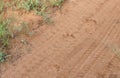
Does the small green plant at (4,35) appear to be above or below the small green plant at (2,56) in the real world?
above

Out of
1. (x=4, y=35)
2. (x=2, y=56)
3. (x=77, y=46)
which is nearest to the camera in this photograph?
(x=2, y=56)

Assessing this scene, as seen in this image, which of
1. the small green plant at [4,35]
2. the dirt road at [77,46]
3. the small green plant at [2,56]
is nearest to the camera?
the dirt road at [77,46]

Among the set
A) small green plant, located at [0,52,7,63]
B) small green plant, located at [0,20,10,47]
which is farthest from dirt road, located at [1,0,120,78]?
small green plant, located at [0,20,10,47]

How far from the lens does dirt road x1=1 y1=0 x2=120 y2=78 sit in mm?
3914

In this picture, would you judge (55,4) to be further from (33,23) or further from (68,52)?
(68,52)

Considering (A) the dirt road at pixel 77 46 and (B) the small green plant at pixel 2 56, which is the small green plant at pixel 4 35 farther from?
(A) the dirt road at pixel 77 46

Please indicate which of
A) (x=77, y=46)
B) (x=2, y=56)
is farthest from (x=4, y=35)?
(x=77, y=46)

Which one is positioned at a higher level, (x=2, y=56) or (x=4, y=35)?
(x=4, y=35)

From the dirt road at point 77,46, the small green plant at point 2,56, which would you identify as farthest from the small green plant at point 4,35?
the dirt road at point 77,46

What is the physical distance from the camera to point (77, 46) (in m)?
4.32

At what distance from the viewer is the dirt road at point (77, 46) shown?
3.91 meters

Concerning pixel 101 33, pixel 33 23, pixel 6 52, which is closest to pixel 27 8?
pixel 33 23

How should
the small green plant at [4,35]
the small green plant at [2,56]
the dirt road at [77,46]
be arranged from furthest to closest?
1. the small green plant at [4,35]
2. the small green plant at [2,56]
3. the dirt road at [77,46]

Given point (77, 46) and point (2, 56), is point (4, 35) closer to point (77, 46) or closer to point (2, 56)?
point (2, 56)
